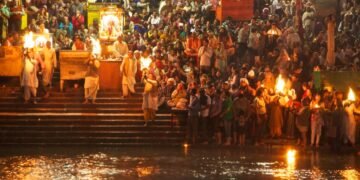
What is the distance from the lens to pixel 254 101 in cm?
2798

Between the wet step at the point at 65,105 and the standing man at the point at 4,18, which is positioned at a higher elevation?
the standing man at the point at 4,18

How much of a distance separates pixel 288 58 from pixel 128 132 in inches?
271

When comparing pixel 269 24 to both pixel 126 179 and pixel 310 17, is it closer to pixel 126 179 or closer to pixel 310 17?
pixel 310 17

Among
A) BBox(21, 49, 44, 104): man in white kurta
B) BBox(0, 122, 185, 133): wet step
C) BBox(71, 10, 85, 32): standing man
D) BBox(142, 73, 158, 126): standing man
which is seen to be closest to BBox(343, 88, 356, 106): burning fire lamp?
BBox(0, 122, 185, 133): wet step

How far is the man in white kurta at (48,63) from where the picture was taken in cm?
3075

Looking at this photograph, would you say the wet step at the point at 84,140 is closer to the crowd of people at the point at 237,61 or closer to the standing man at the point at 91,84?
the crowd of people at the point at 237,61

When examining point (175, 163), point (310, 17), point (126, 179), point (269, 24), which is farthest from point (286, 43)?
point (126, 179)

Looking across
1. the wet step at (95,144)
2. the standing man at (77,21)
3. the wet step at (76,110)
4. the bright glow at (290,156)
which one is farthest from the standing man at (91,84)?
the standing man at (77,21)

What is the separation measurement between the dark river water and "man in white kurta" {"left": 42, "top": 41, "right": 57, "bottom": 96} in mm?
4272

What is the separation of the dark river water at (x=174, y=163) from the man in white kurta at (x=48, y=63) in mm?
4272

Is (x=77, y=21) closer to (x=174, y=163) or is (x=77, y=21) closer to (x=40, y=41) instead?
(x=40, y=41)

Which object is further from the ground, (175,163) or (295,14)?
(295,14)

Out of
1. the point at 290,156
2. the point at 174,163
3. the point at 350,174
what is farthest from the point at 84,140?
the point at 350,174

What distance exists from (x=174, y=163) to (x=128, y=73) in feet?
23.0
